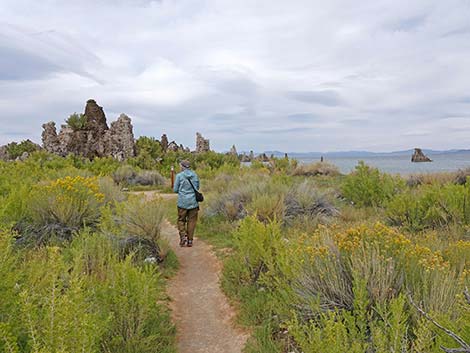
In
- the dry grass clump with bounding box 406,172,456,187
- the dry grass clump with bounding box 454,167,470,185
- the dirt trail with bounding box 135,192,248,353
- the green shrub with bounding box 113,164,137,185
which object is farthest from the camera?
the green shrub with bounding box 113,164,137,185

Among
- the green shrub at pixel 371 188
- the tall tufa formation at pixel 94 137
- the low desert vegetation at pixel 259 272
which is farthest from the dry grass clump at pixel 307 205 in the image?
the tall tufa formation at pixel 94 137

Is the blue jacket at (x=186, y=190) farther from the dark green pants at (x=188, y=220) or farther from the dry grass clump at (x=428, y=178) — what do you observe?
the dry grass clump at (x=428, y=178)

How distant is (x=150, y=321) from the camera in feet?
14.7

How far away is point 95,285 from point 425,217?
→ 23.2ft

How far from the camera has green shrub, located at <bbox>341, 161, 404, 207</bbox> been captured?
36.6ft

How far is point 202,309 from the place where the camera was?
17.9 ft

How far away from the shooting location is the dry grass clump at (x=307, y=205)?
9.51 metres

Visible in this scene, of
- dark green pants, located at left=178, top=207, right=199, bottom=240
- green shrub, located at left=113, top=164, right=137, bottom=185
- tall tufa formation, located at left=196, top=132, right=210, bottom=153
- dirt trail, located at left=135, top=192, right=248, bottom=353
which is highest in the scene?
tall tufa formation, located at left=196, top=132, right=210, bottom=153

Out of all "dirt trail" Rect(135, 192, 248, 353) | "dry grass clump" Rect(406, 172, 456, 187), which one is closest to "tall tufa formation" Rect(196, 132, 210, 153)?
"dry grass clump" Rect(406, 172, 456, 187)

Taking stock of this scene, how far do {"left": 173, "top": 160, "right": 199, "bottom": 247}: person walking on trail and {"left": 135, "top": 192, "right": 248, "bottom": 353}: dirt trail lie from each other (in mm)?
781

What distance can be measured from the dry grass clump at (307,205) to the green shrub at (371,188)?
155 cm

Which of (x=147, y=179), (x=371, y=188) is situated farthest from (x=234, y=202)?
(x=147, y=179)

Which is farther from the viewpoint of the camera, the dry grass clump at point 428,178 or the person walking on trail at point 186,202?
the dry grass clump at point 428,178

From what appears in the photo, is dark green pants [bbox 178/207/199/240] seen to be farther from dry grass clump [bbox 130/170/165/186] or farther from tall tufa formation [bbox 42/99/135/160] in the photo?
tall tufa formation [bbox 42/99/135/160]
